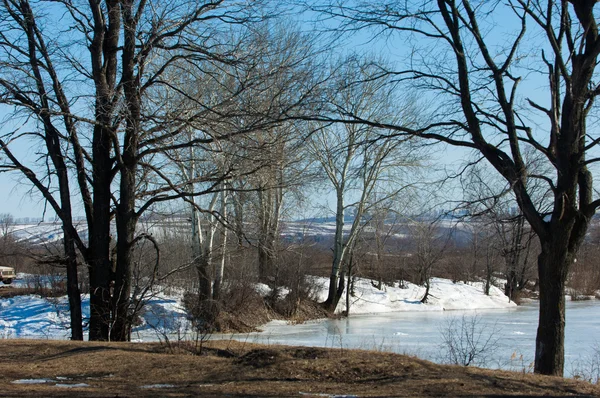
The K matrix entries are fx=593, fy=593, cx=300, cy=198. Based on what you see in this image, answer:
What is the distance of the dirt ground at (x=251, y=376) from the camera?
5.40 metres

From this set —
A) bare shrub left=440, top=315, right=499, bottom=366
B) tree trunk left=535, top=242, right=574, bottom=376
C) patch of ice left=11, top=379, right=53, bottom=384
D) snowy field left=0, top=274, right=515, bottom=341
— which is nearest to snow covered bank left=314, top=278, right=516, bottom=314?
snowy field left=0, top=274, right=515, bottom=341

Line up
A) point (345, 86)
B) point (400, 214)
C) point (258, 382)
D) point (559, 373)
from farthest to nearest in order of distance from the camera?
point (400, 214) < point (345, 86) < point (559, 373) < point (258, 382)

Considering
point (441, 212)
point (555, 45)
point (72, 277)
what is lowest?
point (72, 277)

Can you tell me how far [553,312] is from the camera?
8422 millimetres

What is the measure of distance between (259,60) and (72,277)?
525 cm

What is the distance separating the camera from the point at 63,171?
10859 millimetres

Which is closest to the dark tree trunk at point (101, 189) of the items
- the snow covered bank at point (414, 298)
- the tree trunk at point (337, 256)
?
the tree trunk at point (337, 256)

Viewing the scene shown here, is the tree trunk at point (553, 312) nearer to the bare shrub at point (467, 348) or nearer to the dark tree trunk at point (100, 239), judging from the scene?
the bare shrub at point (467, 348)

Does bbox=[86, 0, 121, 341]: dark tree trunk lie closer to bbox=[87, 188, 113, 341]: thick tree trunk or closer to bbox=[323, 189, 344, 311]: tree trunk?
bbox=[87, 188, 113, 341]: thick tree trunk

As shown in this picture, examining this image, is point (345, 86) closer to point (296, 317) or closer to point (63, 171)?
point (63, 171)

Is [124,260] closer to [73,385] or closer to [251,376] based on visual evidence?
[73,385]

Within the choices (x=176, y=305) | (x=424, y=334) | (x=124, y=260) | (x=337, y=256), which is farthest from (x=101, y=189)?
(x=337, y=256)

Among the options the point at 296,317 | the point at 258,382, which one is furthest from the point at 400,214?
the point at 258,382

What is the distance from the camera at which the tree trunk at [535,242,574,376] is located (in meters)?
8.34
